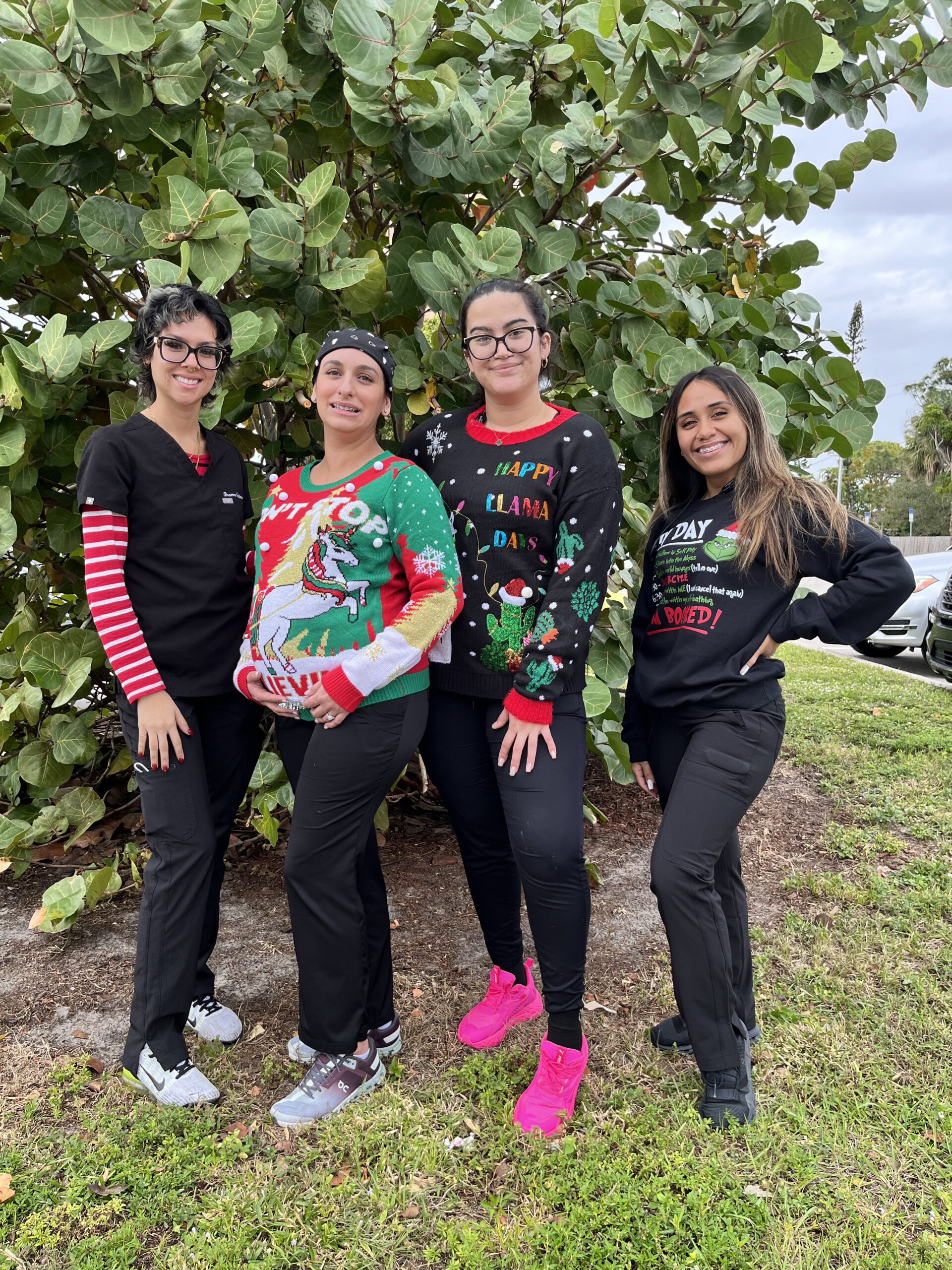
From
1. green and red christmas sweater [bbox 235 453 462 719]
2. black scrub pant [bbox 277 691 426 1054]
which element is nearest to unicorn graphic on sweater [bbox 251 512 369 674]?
green and red christmas sweater [bbox 235 453 462 719]

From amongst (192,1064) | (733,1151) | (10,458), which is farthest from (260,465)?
(733,1151)

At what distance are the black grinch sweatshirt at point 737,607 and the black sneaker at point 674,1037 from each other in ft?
3.55

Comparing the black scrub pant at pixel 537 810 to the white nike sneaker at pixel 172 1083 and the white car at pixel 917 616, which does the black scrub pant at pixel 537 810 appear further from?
the white car at pixel 917 616

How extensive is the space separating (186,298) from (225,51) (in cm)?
74

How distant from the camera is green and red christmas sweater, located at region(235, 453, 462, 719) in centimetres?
207

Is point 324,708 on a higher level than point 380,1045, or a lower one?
higher

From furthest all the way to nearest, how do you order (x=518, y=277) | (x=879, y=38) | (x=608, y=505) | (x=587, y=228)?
(x=587, y=228) → (x=518, y=277) → (x=879, y=38) → (x=608, y=505)

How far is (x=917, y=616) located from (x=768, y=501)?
29.8 feet

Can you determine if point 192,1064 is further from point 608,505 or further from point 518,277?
point 518,277

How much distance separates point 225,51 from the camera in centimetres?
230

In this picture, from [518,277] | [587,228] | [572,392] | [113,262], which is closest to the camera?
[113,262]

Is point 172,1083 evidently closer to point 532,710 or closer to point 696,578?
point 532,710

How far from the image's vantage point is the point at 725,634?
7.35 feet

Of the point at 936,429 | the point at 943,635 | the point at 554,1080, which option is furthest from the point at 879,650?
the point at 936,429
